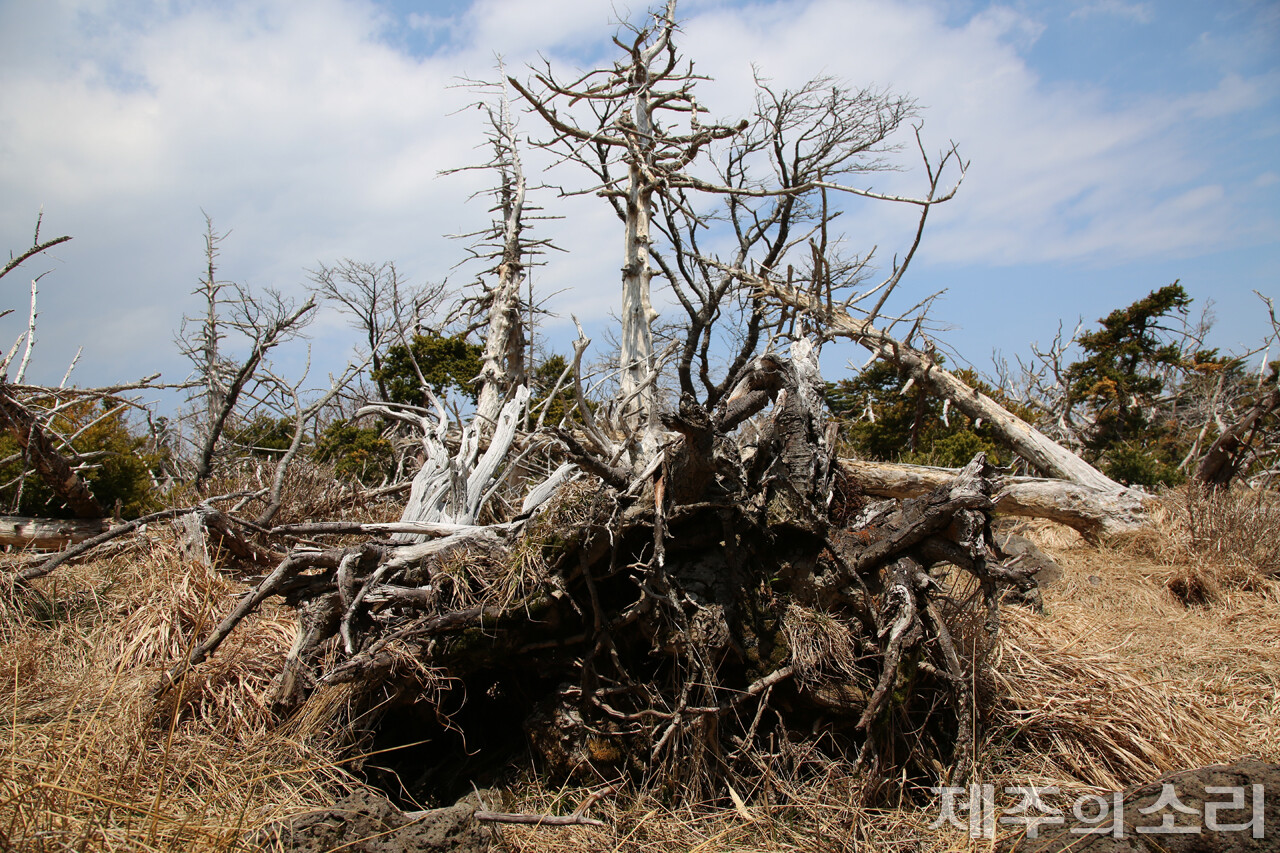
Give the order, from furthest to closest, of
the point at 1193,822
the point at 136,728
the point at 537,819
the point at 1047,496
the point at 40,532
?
the point at 1047,496 < the point at 40,532 < the point at 136,728 < the point at 537,819 < the point at 1193,822

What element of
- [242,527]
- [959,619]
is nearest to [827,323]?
[959,619]

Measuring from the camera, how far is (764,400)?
3434mm

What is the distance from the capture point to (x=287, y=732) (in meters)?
3.57

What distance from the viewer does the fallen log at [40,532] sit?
5.84 metres

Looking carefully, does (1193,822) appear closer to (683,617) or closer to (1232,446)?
(683,617)

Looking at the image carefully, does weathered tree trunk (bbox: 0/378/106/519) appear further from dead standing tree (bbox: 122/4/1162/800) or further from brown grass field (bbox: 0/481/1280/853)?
dead standing tree (bbox: 122/4/1162/800)

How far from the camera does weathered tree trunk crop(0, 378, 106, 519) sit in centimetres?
521

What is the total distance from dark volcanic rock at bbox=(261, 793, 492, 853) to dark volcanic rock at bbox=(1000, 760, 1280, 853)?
2.14m

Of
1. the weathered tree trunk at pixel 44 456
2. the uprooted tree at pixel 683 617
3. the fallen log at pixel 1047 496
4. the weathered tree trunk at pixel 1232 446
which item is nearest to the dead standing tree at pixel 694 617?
the uprooted tree at pixel 683 617

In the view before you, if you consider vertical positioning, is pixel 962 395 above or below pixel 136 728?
above

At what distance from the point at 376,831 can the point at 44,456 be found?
498 cm

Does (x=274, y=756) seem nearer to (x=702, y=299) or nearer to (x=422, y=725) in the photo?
(x=422, y=725)

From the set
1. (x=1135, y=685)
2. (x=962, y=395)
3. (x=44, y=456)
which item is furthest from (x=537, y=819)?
(x=962, y=395)

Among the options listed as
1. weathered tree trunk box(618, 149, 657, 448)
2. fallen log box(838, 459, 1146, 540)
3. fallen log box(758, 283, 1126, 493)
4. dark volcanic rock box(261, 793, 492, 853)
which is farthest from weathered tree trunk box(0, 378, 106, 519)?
fallen log box(758, 283, 1126, 493)
